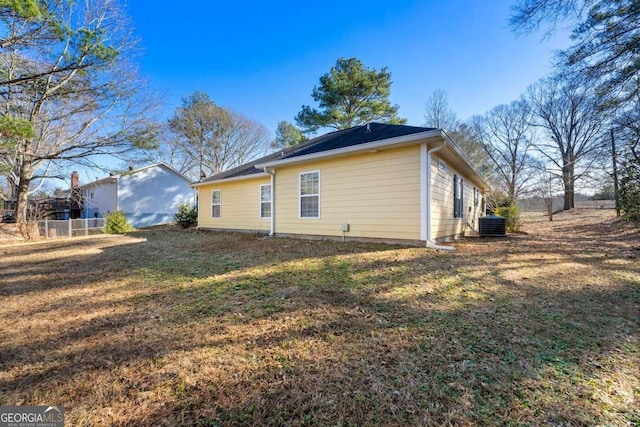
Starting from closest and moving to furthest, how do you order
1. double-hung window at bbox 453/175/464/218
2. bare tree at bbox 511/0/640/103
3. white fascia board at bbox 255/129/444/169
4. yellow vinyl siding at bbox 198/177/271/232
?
white fascia board at bbox 255/129/444/169 < bare tree at bbox 511/0/640/103 < double-hung window at bbox 453/175/464/218 < yellow vinyl siding at bbox 198/177/271/232

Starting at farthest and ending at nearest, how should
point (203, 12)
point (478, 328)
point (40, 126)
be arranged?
point (40, 126)
point (203, 12)
point (478, 328)

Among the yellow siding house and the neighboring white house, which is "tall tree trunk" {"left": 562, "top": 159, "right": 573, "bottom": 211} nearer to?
the yellow siding house

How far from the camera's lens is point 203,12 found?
971 centimetres

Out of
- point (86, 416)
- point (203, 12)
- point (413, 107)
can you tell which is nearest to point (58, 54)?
point (203, 12)

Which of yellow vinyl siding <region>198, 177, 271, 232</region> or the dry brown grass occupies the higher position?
yellow vinyl siding <region>198, 177, 271, 232</region>

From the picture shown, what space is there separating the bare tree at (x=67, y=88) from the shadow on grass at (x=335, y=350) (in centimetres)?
692

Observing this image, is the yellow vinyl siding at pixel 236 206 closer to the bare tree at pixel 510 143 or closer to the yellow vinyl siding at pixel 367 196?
the yellow vinyl siding at pixel 367 196

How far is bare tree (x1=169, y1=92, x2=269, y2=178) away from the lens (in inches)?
893

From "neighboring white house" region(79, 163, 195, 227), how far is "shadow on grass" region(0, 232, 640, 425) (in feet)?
58.0

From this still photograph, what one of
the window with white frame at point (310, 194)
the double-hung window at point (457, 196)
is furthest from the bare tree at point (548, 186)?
the window with white frame at point (310, 194)

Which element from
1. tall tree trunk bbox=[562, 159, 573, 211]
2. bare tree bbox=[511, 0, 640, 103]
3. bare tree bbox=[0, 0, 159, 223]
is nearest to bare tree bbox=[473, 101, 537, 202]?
tall tree trunk bbox=[562, 159, 573, 211]

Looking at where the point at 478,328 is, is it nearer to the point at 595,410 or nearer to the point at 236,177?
the point at 595,410

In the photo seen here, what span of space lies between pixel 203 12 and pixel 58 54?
5104mm

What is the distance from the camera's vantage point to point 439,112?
2086 centimetres
